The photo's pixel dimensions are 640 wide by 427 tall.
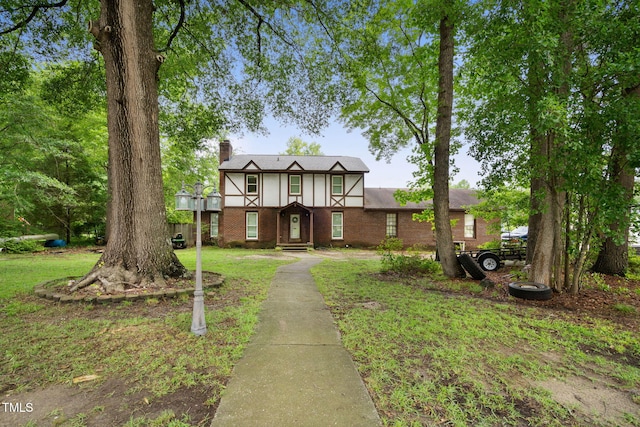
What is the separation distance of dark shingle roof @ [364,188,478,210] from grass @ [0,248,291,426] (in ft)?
50.4

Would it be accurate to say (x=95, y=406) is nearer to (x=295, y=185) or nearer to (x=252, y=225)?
(x=252, y=225)

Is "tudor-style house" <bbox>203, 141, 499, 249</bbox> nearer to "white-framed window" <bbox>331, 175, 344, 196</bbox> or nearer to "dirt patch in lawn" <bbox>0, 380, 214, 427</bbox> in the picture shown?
"white-framed window" <bbox>331, 175, 344, 196</bbox>

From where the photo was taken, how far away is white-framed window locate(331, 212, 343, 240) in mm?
18812

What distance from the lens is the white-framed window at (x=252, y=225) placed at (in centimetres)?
1850

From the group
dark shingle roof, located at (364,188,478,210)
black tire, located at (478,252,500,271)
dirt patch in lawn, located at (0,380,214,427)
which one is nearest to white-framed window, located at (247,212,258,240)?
dark shingle roof, located at (364,188,478,210)

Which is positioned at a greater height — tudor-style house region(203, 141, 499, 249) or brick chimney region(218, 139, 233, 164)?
brick chimney region(218, 139, 233, 164)

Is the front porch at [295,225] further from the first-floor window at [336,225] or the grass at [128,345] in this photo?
the grass at [128,345]

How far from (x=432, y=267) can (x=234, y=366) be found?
7.15 meters

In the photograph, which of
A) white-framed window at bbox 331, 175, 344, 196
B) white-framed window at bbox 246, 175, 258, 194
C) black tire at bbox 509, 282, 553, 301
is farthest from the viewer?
white-framed window at bbox 331, 175, 344, 196

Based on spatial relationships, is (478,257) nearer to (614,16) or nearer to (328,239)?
(614,16)

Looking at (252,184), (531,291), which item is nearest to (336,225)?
(252,184)

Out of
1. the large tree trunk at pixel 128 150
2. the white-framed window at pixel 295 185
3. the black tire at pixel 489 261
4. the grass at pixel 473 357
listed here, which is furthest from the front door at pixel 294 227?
the grass at pixel 473 357

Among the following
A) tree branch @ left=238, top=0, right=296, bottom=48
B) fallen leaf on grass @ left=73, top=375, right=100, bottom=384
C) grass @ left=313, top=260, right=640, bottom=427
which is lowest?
grass @ left=313, top=260, right=640, bottom=427

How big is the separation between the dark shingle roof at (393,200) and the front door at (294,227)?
5.05 meters
